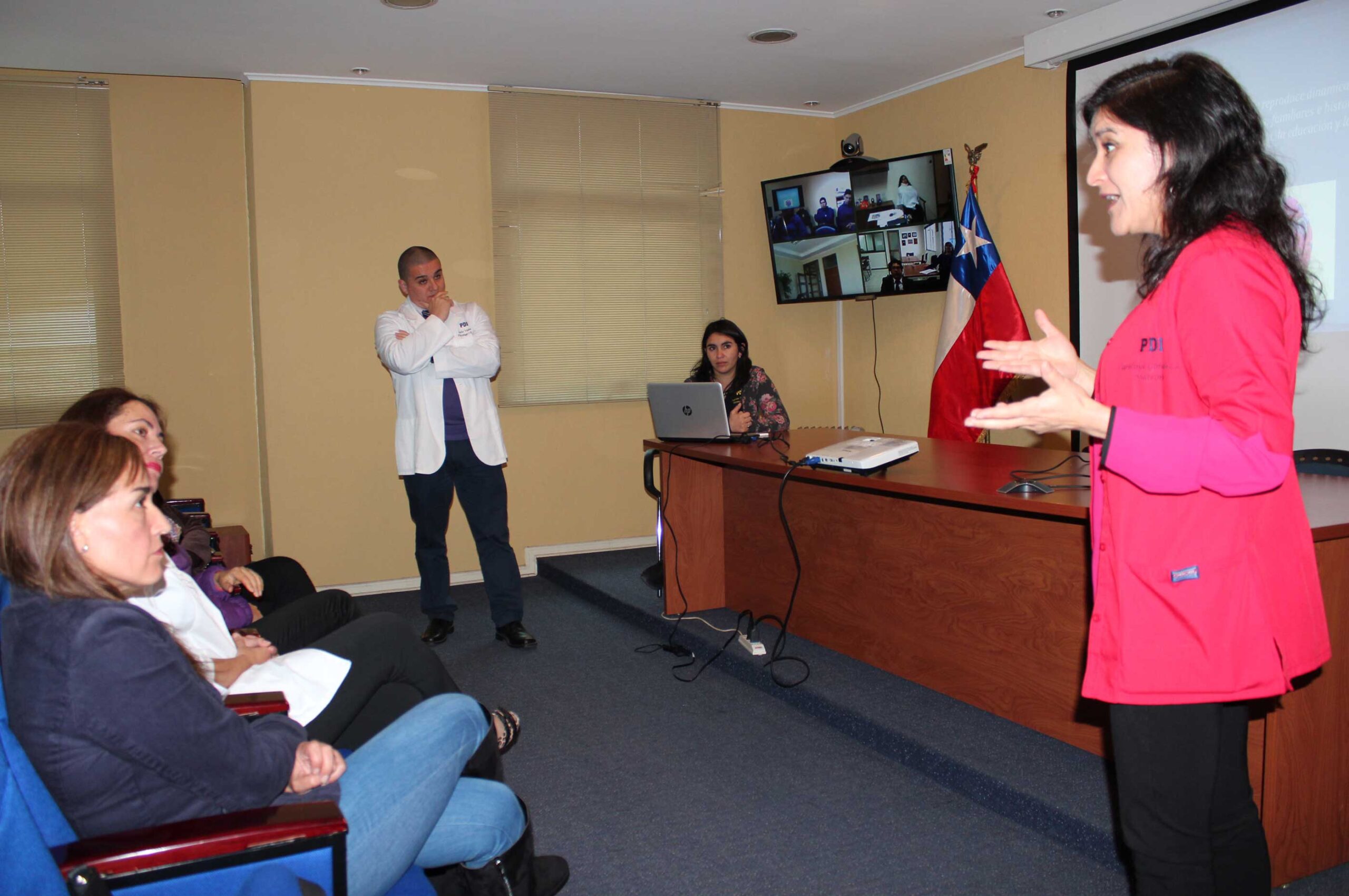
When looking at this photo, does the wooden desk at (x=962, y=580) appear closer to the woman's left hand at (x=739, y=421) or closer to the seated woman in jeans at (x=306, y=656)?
the woman's left hand at (x=739, y=421)

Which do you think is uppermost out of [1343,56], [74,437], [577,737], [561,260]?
[1343,56]

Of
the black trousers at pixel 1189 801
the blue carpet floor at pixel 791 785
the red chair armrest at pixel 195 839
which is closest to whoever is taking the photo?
the red chair armrest at pixel 195 839

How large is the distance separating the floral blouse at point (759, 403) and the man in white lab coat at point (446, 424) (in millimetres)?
906

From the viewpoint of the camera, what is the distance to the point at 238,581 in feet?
8.67

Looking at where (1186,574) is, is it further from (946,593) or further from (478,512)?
(478,512)

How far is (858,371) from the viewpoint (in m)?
5.89

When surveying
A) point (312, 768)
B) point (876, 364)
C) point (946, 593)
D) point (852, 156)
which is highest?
point (852, 156)

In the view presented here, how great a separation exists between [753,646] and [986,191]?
2780mm

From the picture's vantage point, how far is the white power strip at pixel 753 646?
348cm

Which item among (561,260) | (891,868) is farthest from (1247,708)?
(561,260)

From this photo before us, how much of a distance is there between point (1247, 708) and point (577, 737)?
2.11m

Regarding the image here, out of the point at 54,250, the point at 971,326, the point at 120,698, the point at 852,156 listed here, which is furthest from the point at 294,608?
the point at 852,156

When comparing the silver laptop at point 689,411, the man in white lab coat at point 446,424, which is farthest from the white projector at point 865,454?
the man in white lab coat at point 446,424

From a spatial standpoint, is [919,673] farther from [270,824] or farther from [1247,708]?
[270,824]
